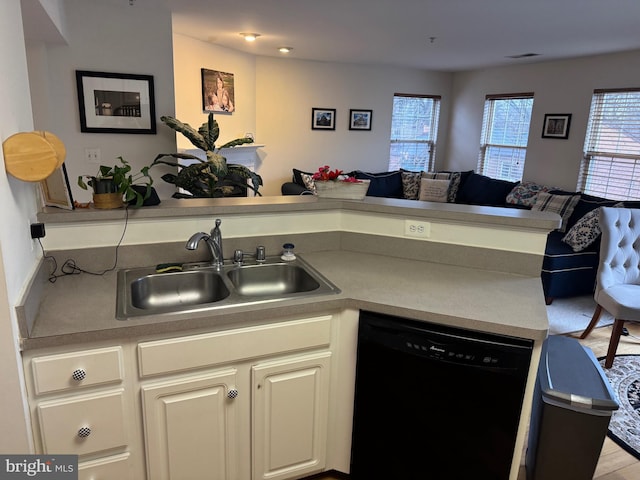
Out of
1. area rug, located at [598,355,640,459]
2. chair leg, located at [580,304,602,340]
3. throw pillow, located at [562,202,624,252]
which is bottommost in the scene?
area rug, located at [598,355,640,459]

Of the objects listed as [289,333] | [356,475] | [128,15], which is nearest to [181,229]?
[289,333]

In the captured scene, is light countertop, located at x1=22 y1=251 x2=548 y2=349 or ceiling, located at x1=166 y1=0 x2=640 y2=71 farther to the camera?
ceiling, located at x1=166 y1=0 x2=640 y2=71

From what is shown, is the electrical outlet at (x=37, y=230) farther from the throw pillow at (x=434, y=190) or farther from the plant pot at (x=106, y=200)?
the throw pillow at (x=434, y=190)

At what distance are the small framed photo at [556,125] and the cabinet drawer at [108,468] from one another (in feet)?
18.3

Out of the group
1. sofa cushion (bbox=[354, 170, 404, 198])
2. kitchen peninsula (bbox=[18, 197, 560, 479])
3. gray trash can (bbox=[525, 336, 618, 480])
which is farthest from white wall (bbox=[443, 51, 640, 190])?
gray trash can (bbox=[525, 336, 618, 480])

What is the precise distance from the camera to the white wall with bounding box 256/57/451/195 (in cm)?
615

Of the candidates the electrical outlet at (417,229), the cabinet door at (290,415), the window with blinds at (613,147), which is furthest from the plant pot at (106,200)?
the window with blinds at (613,147)

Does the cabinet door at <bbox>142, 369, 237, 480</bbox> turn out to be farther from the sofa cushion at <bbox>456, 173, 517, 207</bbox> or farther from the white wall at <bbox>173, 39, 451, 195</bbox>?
the sofa cushion at <bbox>456, 173, 517, 207</bbox>

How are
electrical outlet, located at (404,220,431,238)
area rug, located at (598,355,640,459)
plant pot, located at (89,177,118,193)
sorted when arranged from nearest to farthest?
plant pot, located at (89,177,118,193), electrical outlet, located at (404,220,431,238), area rug, located at (598,355,640,459)

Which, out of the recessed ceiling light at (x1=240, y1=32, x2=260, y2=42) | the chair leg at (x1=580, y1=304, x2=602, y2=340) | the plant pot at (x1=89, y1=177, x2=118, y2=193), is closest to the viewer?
the plant pot at (x1=89, y1=177, x2=118, y2=193)

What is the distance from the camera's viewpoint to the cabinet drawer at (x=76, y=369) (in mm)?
1396

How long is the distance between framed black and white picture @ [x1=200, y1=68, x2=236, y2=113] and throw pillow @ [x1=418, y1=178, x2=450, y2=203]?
9.53ft

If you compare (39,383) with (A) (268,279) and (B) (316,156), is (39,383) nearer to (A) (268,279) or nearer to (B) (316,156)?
(A) (268,279)

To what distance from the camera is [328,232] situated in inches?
92.0
